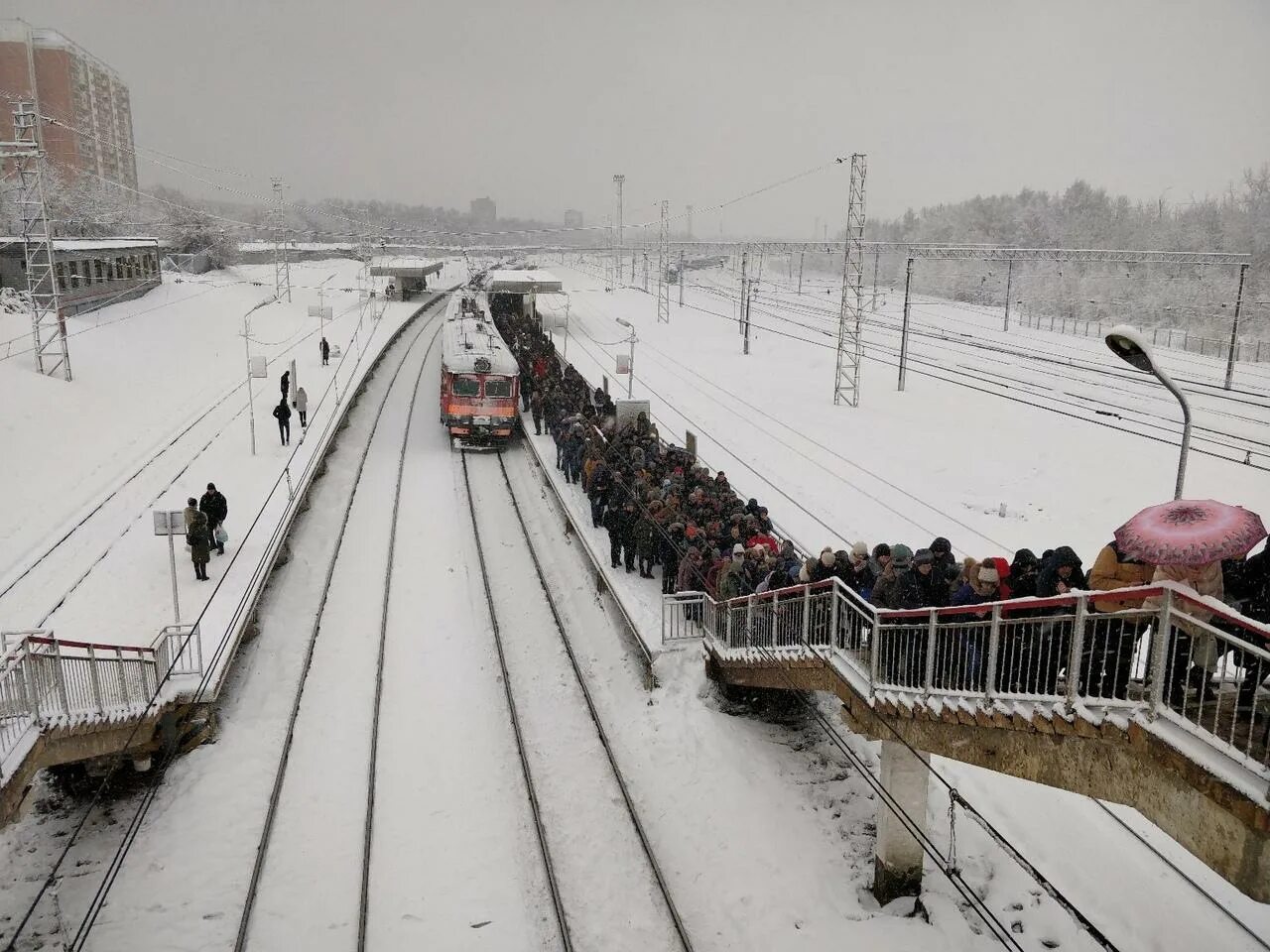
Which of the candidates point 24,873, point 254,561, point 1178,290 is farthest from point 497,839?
point 1178,290

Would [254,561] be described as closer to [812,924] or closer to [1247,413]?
[812,924]

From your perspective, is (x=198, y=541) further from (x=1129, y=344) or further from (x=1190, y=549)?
(x=1190, y=549)

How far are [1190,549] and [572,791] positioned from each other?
7.76 meters

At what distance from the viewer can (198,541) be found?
52.3 feet

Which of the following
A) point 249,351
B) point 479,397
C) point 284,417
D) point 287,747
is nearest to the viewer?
point 287,747

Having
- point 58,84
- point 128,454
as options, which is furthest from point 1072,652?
point 58,84

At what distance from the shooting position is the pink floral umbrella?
562cm

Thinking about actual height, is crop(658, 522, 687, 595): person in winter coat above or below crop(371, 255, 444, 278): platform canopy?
below

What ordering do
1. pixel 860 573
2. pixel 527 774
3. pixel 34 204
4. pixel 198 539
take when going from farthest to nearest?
pixel 34 204 → pixel 198 539 → pixel 527 774 → pixel 860 573

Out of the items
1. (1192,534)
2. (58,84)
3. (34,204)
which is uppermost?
(58,84)

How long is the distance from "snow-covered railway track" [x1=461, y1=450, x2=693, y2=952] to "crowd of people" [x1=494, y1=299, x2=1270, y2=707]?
2.06m

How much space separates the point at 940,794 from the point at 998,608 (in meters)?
5.18

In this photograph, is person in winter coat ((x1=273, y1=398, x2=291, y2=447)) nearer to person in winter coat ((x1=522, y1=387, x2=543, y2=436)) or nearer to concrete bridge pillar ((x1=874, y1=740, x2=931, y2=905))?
person in winter coat ((x1=522, y1=387, x2=543, y2=436))

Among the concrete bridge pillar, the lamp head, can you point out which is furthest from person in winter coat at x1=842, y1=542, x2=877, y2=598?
the lamp head
